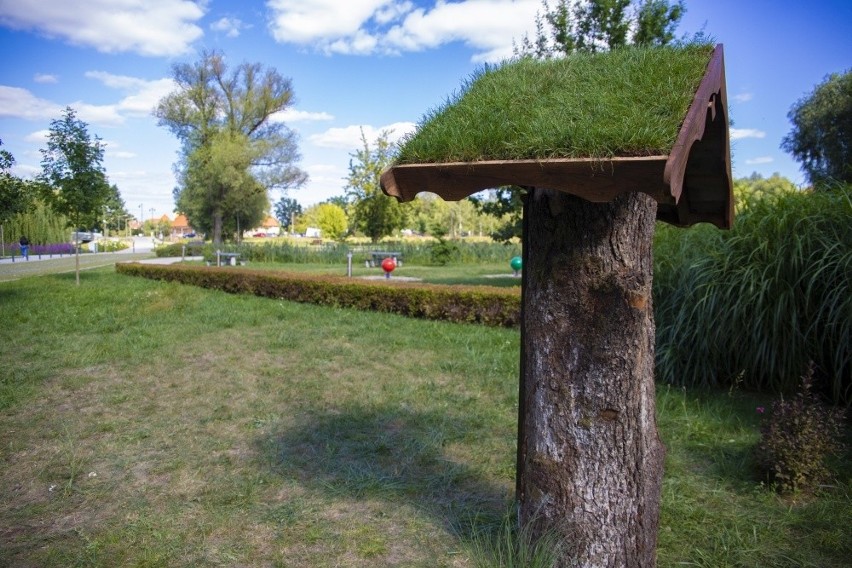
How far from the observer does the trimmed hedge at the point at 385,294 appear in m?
8.58

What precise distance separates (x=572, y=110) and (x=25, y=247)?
1372 inches

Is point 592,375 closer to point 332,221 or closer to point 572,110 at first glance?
point 572,110

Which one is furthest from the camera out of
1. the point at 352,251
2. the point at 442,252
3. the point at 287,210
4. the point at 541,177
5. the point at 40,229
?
the point at 287,210

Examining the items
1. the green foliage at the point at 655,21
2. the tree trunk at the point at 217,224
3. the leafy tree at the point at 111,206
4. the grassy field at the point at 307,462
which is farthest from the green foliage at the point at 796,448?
the tree trunk at the point at 217,224

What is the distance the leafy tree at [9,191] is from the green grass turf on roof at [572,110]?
10837 mm

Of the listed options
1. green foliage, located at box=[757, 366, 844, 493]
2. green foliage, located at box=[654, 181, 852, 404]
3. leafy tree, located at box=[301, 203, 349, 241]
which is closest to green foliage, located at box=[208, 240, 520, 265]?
green foliage, located at box=[654, 181, 852, 404]

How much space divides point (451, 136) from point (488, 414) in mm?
3057

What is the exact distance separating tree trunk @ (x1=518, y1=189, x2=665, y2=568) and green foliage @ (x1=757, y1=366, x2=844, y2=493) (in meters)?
1.59

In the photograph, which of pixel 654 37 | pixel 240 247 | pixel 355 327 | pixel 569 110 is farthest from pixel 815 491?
pixel 240 247

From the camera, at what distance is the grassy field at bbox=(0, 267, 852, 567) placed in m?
2.80

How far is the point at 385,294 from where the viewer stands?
Result: 973 centimetres

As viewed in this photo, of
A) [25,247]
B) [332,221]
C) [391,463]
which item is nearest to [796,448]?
[391,463]

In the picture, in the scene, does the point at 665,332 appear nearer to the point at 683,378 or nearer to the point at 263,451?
the point at 683,378

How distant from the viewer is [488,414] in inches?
186
